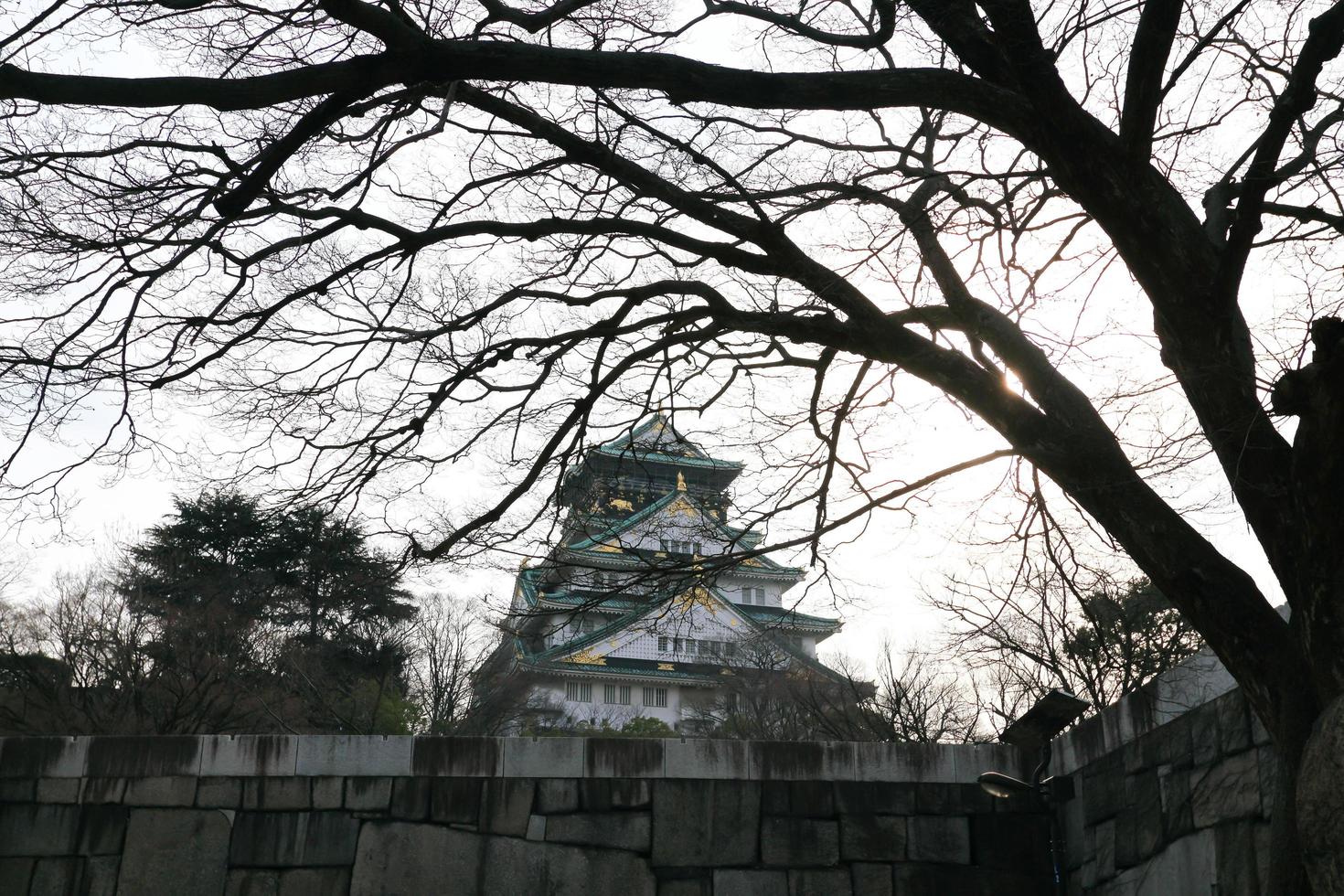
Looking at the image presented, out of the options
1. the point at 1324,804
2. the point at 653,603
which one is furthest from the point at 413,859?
the point at 1324,804

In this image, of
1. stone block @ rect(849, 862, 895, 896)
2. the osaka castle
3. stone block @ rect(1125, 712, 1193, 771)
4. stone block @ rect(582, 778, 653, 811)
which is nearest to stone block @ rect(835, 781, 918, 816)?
stone block @ rect(849, 862, 895, 896)

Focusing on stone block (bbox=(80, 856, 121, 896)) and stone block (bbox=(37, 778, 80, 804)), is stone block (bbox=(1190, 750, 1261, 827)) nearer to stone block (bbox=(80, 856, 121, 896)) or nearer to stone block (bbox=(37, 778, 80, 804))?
stone block (bbox=(80, 856, 121, 896))

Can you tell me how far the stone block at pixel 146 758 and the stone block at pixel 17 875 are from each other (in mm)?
551

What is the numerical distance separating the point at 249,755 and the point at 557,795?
168 centimetres

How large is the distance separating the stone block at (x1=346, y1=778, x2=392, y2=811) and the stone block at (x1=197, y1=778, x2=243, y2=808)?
594mm

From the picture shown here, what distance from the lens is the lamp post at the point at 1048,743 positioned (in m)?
6.33

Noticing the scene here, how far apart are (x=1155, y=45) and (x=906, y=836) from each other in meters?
4.29

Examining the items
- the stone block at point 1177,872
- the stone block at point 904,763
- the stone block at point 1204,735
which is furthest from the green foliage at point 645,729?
the stone block at point 1204,735

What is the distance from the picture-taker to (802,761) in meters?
6.44

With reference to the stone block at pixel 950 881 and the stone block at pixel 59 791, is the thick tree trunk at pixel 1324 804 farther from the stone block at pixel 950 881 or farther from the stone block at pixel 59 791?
the stone block at pixel 59 791

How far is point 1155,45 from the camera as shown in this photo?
A: 4078 mm

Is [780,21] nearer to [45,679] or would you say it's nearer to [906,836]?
[906,836]

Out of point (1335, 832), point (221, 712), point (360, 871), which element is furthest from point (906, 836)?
point (221, 712)

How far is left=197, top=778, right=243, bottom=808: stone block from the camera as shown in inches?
244
